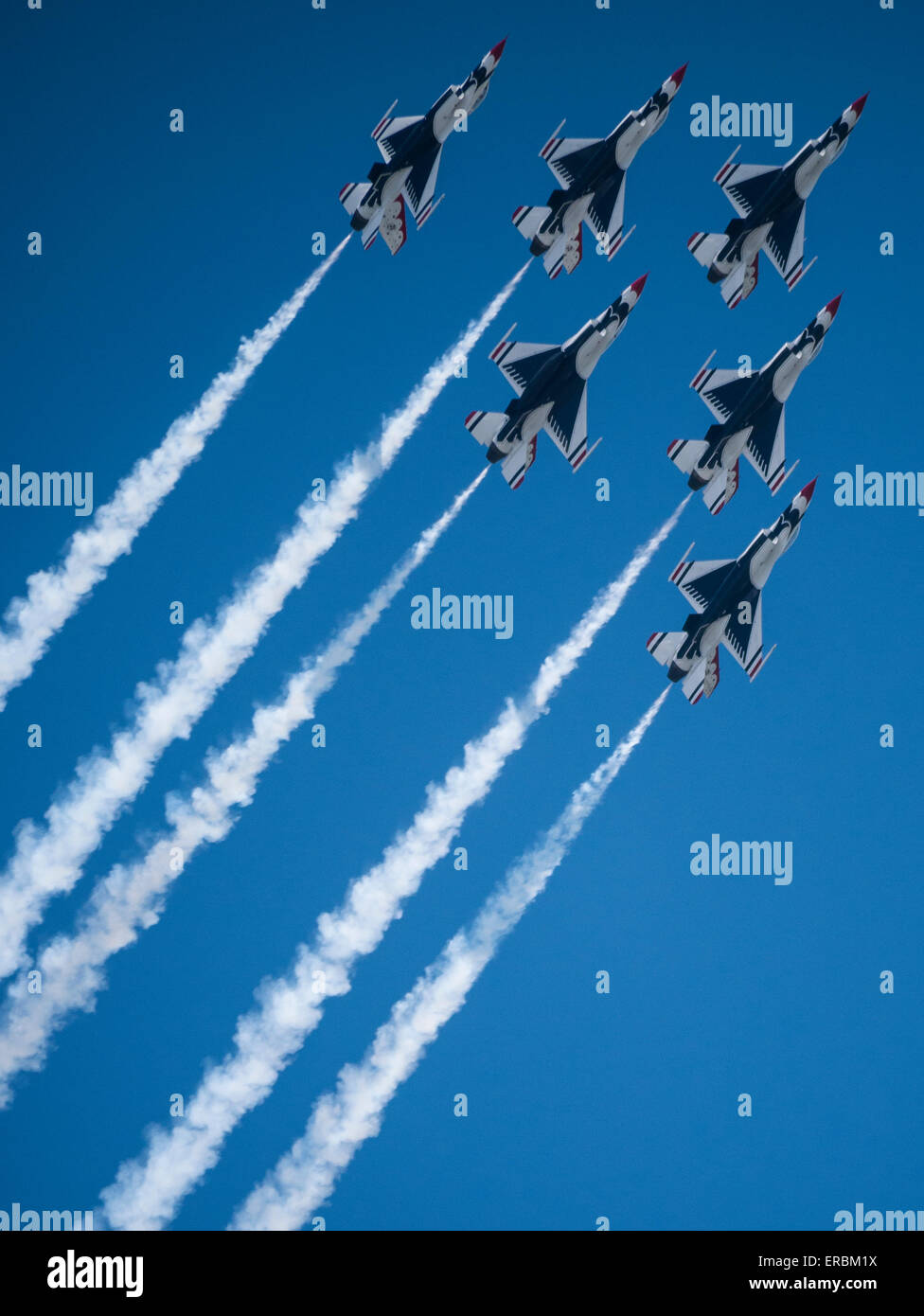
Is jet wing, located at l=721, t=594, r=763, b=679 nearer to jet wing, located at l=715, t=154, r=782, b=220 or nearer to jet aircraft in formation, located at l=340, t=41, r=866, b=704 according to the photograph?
jet aircraft in formation, located at l=340, t=41, r=866, b=704

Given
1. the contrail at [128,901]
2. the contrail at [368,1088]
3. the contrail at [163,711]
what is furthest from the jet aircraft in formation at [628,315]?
the contrail at [128,901]

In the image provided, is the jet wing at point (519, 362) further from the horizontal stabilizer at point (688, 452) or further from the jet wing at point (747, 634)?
the jet wing at point (747, 634)

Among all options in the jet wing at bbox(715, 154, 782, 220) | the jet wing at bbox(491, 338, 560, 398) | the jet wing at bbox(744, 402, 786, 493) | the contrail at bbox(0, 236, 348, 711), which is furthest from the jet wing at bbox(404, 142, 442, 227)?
the jet wing at bbox(744, 402, 786, 493)

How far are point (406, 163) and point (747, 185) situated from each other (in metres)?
2.59

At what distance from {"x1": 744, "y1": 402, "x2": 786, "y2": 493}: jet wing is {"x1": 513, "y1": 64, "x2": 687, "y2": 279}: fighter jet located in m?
1.92

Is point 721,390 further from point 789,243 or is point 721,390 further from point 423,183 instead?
point 423,183

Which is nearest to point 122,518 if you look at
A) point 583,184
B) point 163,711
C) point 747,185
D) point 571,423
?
point 163,711

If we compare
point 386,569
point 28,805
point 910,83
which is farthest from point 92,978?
point 910,83

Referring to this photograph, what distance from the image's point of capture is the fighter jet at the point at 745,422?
10.7 m

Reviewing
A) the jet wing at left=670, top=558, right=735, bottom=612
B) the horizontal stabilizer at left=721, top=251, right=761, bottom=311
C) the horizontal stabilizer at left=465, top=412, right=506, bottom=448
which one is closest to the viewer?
the horizontal stabilizer at left=465, top=412, right=506, bottom=448

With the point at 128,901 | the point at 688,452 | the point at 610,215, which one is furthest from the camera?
the point at 610,215

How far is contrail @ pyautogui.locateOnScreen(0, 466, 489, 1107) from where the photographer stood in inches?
418

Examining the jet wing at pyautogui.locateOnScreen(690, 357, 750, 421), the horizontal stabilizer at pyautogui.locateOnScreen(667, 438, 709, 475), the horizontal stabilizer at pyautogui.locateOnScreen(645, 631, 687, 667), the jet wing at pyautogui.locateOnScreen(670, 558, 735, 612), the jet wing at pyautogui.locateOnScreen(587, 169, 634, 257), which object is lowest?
the horizontal stabilizer at pyautogui.locateOnScreen(645, 631, 687, 667)

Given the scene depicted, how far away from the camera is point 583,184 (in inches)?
421
